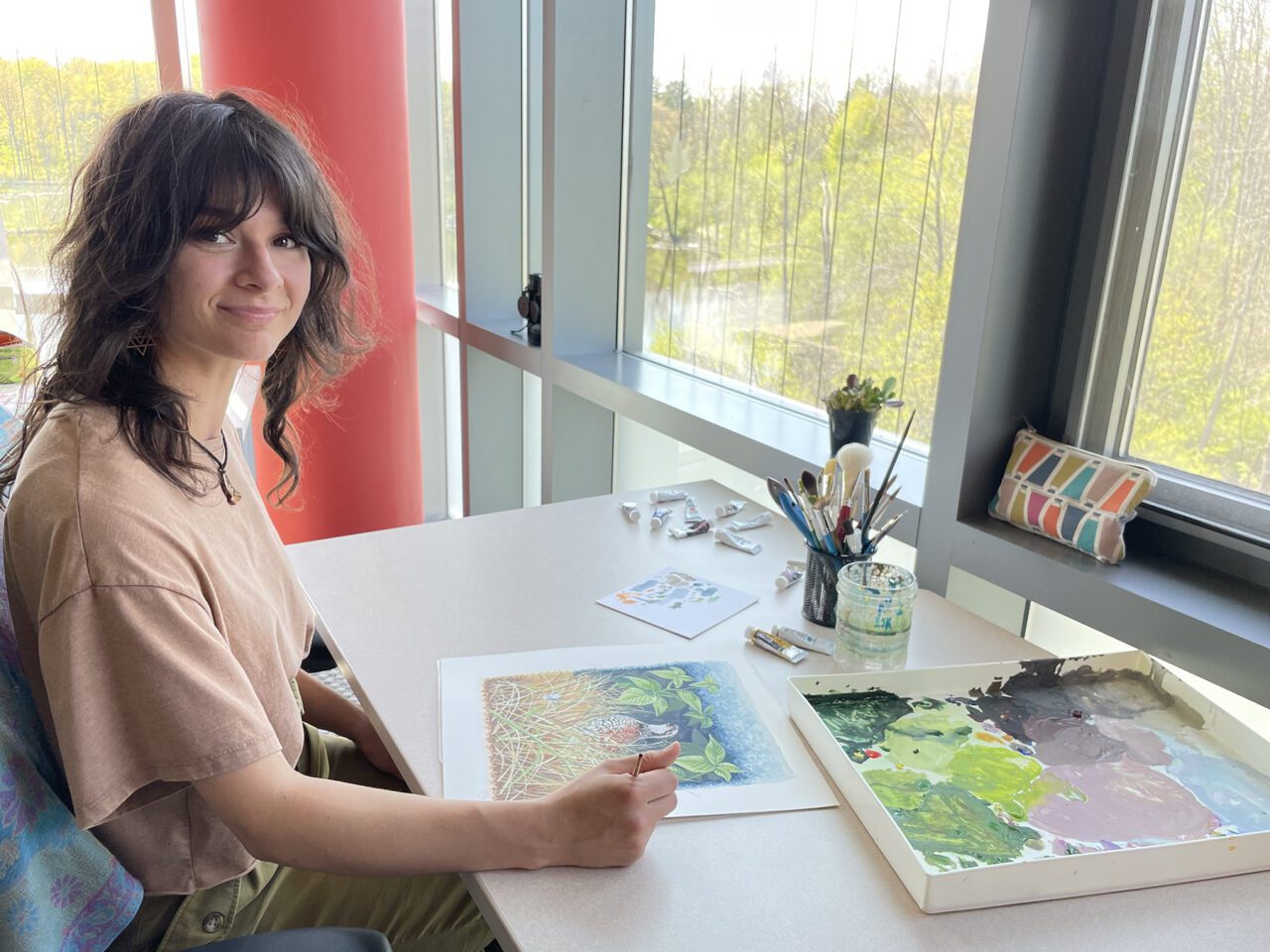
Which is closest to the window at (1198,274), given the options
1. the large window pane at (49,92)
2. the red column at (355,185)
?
the red column at (355,185)

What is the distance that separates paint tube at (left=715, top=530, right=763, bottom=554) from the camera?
4.75ft

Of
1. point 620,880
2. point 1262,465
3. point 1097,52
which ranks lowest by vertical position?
point 620,880

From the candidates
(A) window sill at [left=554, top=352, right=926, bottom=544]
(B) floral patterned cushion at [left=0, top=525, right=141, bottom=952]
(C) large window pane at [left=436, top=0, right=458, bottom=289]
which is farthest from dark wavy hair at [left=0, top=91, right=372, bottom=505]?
(C) large window pane at [left=436, top=0, right=458, bottom=289]

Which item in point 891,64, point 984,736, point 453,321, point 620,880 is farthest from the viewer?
point 453,321

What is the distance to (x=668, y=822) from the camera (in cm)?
84

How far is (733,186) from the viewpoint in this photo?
195 cm

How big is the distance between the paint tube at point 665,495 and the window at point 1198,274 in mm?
688

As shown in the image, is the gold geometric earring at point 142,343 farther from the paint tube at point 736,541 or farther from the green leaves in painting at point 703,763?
the paint tube at point 736,541

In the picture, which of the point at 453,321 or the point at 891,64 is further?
the point at 453,321

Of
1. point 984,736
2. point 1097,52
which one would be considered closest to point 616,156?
point 1097,52

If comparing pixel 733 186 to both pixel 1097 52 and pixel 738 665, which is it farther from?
pixel 738 665

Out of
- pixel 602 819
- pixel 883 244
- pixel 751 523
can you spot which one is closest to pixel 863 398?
pixel 751 523

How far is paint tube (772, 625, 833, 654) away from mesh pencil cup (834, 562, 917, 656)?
0.04 m

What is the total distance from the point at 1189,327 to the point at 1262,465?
189 millimetres
